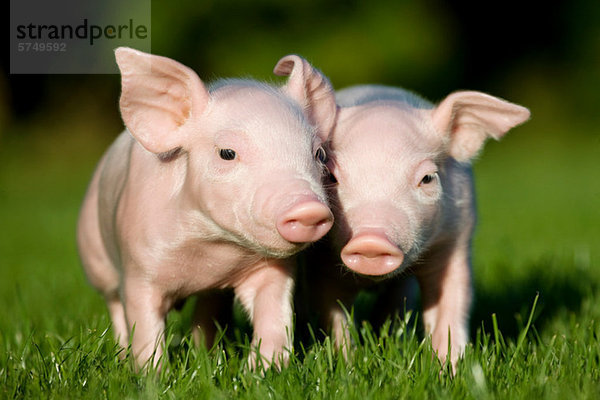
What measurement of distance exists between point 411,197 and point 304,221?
2.84ft

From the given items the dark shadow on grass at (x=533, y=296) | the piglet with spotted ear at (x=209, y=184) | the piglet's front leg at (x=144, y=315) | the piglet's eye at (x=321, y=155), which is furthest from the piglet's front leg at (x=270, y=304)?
the dark shadow on grass at (x=533, y=296)

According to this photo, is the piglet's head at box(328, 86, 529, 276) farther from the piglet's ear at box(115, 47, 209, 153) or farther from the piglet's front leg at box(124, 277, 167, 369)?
the piglet's front leg at box(124, 277, 167, 369)

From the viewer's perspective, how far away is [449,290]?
463cm

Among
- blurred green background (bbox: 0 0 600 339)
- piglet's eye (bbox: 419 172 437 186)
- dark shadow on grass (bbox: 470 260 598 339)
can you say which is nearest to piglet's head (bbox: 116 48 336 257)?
piglet's eye (bbox: 419 172 437 186)

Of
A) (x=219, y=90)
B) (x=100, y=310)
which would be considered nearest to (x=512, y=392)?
(x=219, y=90)

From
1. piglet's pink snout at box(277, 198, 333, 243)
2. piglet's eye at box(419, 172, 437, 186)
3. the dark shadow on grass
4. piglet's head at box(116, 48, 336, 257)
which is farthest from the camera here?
the dark shadow on grass

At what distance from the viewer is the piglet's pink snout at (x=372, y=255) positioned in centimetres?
371

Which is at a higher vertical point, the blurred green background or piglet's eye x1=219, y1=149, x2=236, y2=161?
piglet's eye x1=219, y1=149, x2=236, y2=161

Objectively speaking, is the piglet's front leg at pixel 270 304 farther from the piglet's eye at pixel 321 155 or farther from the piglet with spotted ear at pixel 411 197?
the piglet's eye at pixel 321 155

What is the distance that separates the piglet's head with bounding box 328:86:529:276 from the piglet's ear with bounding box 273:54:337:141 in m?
0.10

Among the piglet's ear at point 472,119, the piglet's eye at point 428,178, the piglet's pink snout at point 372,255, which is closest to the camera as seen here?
the piglet's pink snout at point 372,255

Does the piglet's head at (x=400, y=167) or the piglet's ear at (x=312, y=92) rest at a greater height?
the piglet's ear at (x=312, y=92)

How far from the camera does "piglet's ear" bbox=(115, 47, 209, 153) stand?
13.3 feet

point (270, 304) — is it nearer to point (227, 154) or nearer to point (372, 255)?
point (372, 255)
